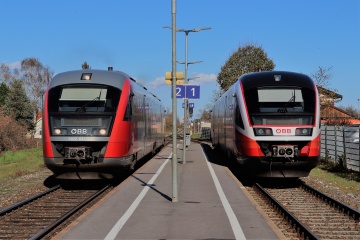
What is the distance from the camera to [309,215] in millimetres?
9445

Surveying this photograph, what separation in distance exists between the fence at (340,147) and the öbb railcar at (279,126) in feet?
15.4

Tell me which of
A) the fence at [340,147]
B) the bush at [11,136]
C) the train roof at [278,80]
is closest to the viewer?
the train roof at [278,80]

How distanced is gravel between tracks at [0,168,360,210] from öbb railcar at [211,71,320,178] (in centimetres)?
125

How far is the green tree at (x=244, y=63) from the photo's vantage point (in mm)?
45156

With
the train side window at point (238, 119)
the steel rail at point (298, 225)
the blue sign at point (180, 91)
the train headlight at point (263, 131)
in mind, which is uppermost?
the blue sign at point (180, 91)

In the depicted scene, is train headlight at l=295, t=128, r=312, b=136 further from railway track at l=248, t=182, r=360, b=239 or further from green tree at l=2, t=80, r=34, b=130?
green tree at l=2, t=80, r=34, b=130

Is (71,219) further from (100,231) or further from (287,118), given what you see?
(287,118)

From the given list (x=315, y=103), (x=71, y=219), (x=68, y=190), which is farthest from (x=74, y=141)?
(x=315, y=103)

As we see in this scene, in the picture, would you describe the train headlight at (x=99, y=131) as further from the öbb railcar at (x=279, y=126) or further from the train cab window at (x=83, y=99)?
the öbb railcar at (x=279, y=126)

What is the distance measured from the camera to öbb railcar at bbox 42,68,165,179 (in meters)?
11.6

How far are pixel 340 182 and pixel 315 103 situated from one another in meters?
3.68

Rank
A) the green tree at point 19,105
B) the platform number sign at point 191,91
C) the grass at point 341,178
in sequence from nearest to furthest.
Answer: the grass at point 341,178
the platform number sign at point 191,91
the green tree at point 19,105

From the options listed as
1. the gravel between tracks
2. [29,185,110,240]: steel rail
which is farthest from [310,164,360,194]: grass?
[29,185,110,240]: steel rail

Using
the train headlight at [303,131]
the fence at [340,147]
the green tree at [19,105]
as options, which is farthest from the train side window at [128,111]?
the green tree at [19,105]
